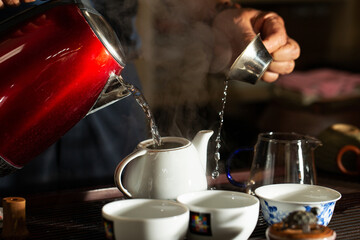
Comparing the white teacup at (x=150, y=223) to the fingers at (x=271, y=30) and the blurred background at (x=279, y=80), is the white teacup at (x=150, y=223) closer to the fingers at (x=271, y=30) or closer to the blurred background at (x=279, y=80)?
the fingers at (x=271, y=30)

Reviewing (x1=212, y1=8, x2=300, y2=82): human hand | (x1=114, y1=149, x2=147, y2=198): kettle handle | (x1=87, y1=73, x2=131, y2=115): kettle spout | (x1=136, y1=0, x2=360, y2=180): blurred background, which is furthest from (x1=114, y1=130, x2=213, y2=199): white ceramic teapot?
(x1=136, y1=0, x2=360, y2=180): blurred background

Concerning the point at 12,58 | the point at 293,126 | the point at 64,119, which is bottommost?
the point at 293,126

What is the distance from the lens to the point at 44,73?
962 millimetres

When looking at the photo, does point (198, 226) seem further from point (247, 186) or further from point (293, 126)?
point (293, 126)

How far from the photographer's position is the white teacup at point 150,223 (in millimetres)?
826

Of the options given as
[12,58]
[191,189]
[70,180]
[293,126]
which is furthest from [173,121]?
[293,126]

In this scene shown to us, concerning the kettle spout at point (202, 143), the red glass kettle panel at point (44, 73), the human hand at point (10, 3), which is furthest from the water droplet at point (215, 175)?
the human hand at point (10, 3)

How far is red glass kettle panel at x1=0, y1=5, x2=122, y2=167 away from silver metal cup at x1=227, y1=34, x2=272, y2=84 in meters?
0.27

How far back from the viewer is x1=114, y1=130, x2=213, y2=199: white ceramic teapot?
101 cm

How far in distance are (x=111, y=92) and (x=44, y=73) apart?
16 cm

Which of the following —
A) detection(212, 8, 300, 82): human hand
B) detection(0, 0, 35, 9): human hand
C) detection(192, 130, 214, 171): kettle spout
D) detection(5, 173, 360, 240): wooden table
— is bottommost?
detection(5, 173, 360, 240): wooden table

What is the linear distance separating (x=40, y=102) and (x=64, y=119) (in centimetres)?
6

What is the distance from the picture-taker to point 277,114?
3.26 m

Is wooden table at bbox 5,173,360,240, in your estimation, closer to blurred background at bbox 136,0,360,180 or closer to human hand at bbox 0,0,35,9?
human hand at bbox 0,0,35,9
